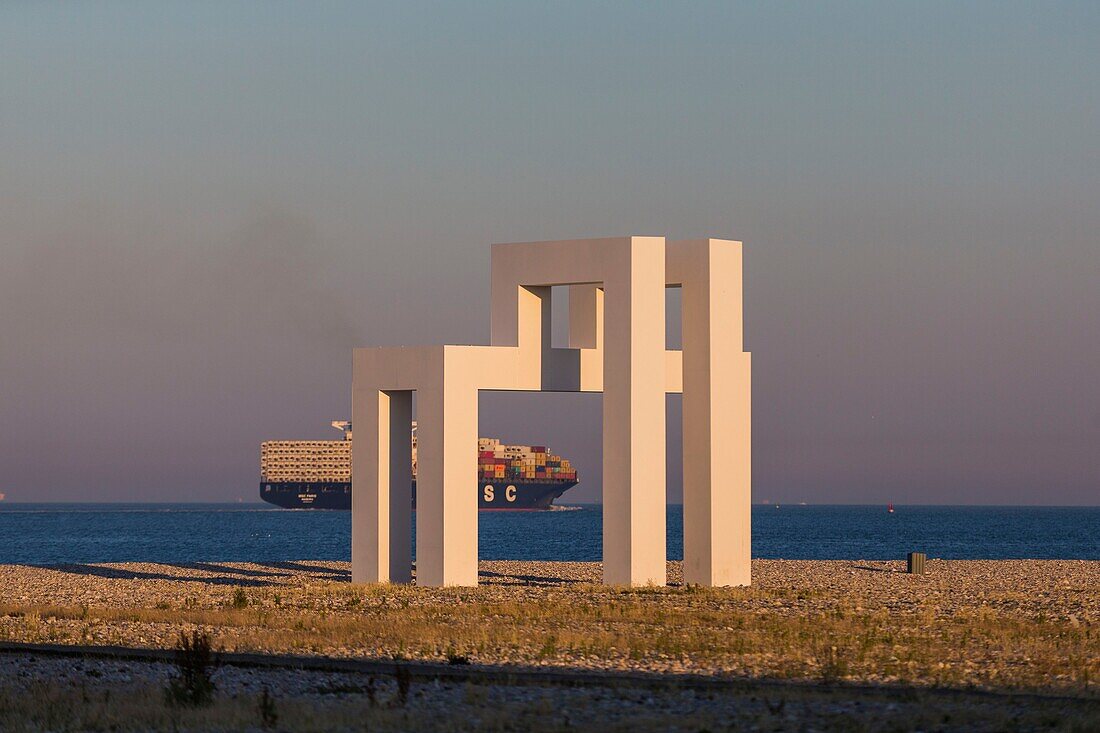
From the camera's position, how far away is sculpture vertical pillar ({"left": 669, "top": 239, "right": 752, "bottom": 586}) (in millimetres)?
34312

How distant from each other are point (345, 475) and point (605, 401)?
134m

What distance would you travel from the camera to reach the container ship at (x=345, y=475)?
517 ft

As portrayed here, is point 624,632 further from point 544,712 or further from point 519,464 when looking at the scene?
point 519,464

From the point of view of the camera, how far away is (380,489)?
3503 centimetres

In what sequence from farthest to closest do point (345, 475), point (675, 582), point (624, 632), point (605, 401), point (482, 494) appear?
point (345, 475) < point (482, 494) < point (675, 582) < point (605, 401) < point (624, 632)

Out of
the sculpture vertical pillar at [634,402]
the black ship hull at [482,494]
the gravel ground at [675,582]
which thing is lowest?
the gravel ground at [675,582]

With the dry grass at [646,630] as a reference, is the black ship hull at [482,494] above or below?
above

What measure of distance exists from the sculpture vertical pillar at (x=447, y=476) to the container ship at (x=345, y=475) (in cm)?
11834

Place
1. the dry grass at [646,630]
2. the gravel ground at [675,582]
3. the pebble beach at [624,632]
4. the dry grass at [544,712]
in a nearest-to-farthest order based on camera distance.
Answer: the dry grass at [544,712] → the pebble beach at [624,632] → the dry grass at [646,630] → the gravel ground at [675,582]

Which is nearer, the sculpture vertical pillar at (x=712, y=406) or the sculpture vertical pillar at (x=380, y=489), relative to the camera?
the sculpture vertical pillar at (x=712, y=406)

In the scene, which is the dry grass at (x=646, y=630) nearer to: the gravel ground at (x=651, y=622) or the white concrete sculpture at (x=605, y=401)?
the gravel ground at (x=651, y=622)

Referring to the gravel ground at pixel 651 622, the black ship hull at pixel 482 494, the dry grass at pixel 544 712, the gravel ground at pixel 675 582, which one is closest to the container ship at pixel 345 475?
the black ship hull at pixel 482 494

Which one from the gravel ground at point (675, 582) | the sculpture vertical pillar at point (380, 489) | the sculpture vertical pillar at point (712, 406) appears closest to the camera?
the gravel ground at point (675, 582)

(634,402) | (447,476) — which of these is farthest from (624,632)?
(447,476)
